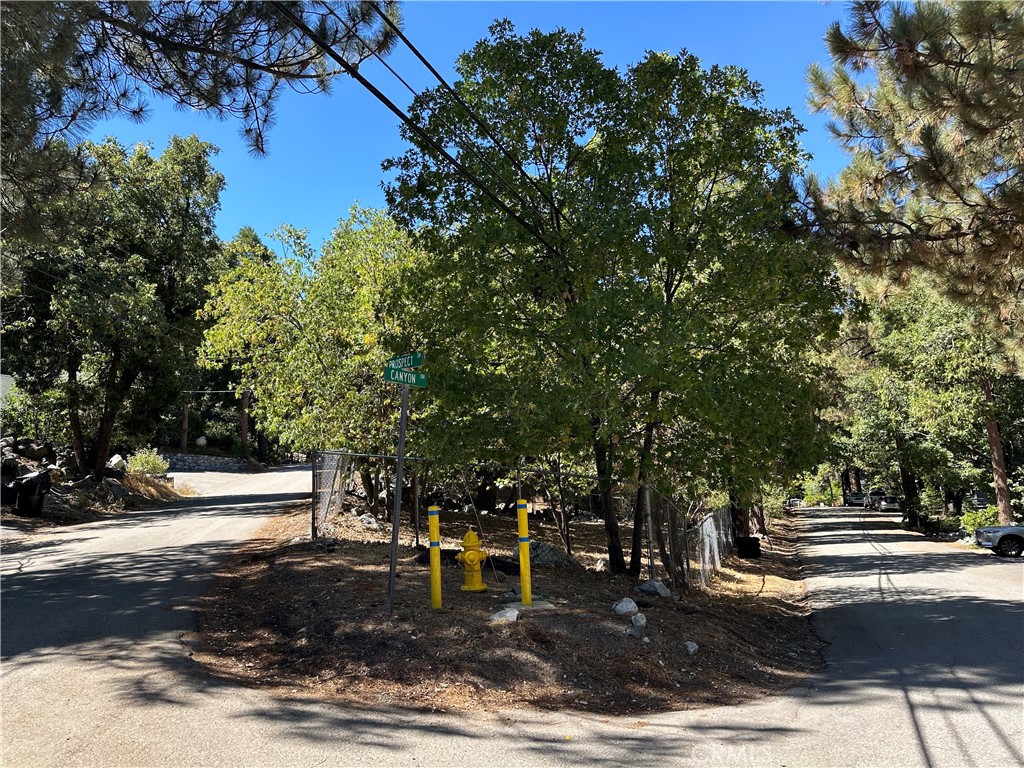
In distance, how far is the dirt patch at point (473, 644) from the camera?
19.5 ft

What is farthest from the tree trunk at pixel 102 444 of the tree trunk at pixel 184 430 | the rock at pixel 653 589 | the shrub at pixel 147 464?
the tree trunk at pixel 184 430

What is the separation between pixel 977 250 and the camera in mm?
10148

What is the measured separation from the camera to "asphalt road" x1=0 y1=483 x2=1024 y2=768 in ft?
14.5

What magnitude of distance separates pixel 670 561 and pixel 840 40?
8.01m

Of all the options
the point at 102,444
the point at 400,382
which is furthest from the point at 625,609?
the point at 102,444

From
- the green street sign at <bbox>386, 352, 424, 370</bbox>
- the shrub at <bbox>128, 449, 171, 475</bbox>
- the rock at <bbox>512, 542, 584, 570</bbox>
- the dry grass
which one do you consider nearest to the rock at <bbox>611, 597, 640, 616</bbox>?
the green street sign at <bbox>386, 352, 424, 370</bbox>


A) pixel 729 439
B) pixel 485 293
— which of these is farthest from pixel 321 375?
pixel 729 439

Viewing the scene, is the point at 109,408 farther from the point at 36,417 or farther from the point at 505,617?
the point at 505,617

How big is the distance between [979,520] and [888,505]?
1453 inches

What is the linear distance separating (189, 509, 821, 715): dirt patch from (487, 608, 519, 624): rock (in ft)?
0.30

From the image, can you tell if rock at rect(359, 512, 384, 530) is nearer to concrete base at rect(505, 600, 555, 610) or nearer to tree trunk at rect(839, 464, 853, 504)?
concrete base at rect(505, 600, 555, 610)

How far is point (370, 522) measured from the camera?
15.5m

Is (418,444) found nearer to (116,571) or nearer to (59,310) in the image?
(116,571)

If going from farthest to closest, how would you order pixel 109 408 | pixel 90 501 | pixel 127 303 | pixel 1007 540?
pixel 109 408 < pixel 90 501 < pixel 1007 540 < pixel 127 303
